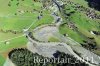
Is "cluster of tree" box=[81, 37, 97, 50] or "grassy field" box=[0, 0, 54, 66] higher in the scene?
"grassy field" box=[0, 0, 54, 66]

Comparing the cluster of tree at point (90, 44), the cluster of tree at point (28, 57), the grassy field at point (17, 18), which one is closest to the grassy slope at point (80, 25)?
the cluster of tree at point (90, 44)

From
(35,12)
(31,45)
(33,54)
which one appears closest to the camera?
(33,54)

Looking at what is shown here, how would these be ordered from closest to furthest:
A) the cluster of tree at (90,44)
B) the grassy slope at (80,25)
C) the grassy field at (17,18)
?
the grassy field at (17,18) → the cluster of tree at (90,44) → the grassy slope at (80,25)

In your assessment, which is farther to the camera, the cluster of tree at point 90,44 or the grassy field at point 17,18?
the cluster of tree at point 90,44

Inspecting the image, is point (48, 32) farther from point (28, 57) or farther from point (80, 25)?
point (28, 57)


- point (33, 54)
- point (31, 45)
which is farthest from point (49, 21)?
point (33, 54)

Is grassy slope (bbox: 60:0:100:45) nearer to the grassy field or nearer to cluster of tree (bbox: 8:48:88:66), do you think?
the grassy field

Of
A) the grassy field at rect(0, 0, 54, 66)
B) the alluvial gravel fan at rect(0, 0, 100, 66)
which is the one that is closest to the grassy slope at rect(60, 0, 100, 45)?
the alluvial gravel fan at rect(0, 0, 100, 66)

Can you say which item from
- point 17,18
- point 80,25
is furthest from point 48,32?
point 17,18

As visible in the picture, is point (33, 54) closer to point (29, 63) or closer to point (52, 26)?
point (29, 63)

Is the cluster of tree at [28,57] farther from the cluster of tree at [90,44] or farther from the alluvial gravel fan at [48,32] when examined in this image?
the cluster of tree at [90,44]

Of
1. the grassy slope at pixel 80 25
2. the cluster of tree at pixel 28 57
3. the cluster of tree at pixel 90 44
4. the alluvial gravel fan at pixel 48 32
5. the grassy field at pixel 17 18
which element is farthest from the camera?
the grassy slope at pixel 80 25
